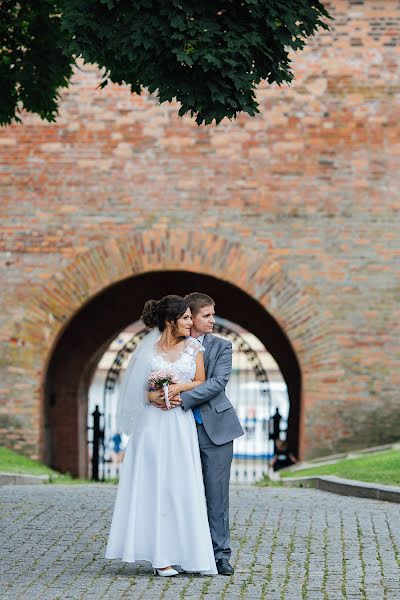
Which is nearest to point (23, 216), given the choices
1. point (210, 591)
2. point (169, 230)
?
point (169, 230)

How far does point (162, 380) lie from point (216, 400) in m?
0.39

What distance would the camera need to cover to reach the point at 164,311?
25.0 feet

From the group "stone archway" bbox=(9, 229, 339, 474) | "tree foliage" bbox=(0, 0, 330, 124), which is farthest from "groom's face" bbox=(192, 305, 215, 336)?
"stone archway" bbox=(9, 229, 339, 474)

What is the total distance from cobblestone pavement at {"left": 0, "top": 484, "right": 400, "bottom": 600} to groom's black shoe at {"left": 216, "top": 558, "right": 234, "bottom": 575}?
0.09 metres

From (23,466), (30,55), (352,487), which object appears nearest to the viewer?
(30,55)

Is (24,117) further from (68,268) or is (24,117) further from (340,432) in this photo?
(340,432)

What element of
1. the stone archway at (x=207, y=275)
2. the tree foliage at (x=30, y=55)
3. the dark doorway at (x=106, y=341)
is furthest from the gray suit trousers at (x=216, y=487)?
the dark doorway at (x=106, y=341)

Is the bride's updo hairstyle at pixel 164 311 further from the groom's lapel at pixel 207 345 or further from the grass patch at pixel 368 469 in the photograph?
the grass patch at pixel 368 469

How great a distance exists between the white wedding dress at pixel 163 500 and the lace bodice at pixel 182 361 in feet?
0.79

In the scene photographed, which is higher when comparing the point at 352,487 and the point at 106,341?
the point at 106,341

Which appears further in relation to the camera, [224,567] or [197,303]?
[197,303]

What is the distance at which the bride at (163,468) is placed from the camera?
7297 mm

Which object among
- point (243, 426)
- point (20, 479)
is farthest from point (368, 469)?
point (243, 426)

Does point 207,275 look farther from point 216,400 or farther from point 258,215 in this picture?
point 216,400
